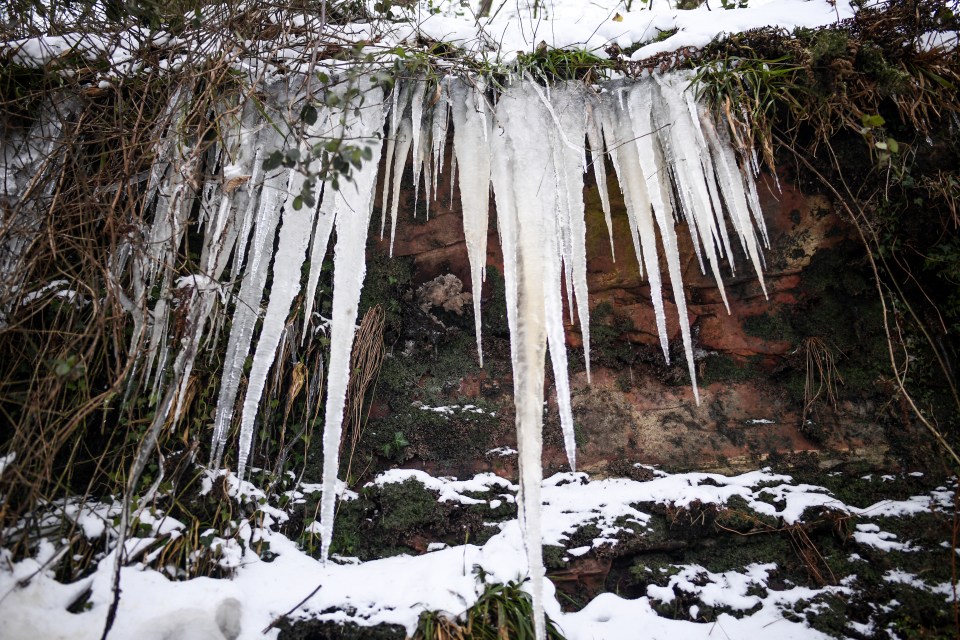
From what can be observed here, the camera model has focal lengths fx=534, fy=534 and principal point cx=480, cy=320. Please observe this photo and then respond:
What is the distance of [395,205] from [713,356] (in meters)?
1.74

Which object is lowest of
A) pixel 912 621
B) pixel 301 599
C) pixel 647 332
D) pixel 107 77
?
pixel 912 621

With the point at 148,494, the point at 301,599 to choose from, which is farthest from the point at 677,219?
the point at 148,494

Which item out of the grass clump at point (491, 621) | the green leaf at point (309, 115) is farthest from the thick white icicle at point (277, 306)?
the grass clump at point (491, 621)

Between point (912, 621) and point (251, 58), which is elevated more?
point (251, 58)

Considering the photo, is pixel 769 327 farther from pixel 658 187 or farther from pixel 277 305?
pixel 277 305

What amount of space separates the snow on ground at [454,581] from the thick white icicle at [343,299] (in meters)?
0.30

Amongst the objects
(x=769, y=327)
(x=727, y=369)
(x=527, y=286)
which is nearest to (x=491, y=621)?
(x=527, y=286)

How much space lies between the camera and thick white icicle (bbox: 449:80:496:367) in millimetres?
2305

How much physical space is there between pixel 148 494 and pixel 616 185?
2503 millimetres

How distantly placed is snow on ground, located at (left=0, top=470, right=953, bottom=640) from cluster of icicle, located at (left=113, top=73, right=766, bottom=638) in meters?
0.44

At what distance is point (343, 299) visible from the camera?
1.91 meters

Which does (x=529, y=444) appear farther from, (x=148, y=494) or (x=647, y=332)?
(x=148, y=494)

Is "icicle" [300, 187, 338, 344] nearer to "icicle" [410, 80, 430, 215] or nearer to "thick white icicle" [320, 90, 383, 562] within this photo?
"thick white icicle" [320, 90, 383, 562]

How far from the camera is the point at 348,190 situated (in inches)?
83.0
